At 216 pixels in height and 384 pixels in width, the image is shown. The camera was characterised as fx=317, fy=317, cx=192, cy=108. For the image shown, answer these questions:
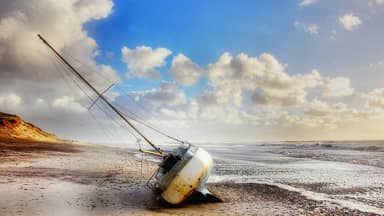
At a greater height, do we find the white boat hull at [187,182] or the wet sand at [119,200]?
the white boat hull at [187,182]

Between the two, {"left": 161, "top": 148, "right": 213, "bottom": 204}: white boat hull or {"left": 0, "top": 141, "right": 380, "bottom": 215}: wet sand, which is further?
{"left": 161, "top": 148, "right": 213, "bottom": 204}: white boat hull

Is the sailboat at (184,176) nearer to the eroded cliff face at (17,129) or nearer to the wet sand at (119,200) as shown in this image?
the wet sand at (119,200)

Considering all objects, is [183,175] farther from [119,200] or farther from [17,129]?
[17,129]

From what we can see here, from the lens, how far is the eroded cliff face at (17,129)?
56.3m

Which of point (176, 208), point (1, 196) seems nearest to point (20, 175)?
point (1, 196)

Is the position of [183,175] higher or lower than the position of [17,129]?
lower

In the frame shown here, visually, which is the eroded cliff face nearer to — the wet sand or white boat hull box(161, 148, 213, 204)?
the wet sand

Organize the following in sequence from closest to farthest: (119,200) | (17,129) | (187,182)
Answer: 1. (187,182)
2. (119,200)
3. (17,129)

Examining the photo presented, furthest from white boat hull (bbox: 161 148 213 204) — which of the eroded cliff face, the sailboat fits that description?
the eroded cliff face

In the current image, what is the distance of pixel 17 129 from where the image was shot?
59.8m

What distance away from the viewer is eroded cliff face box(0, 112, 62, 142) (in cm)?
5632

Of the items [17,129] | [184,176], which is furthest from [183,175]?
[17,129]

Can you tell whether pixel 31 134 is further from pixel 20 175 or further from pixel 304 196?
pixel 304 196

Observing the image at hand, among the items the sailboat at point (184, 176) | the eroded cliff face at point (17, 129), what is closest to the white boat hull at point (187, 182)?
the sailboat at point (184, 176)
